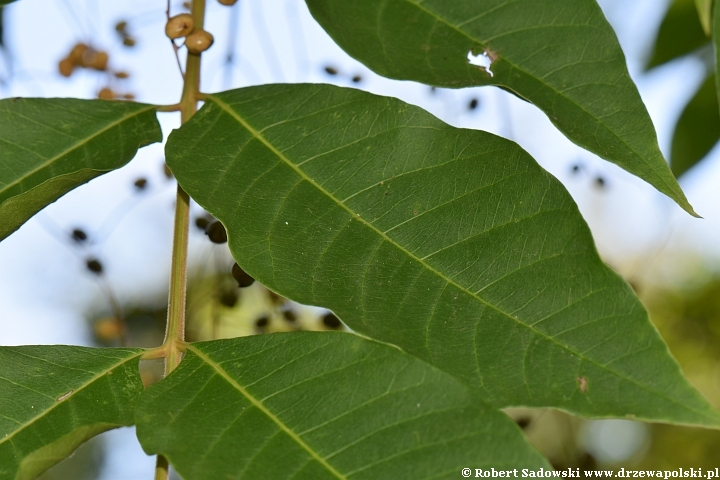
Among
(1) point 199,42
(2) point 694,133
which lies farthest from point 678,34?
(1) point 199,42

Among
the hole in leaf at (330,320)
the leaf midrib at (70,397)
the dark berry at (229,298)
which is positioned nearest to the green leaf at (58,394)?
the leaf midrib at (70,397)

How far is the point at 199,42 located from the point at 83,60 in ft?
2.38

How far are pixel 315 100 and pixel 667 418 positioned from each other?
0.40m

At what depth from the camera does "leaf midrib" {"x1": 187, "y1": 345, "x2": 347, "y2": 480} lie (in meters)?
0.49

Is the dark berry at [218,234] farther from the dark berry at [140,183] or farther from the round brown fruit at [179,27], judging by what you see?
the dark berry at [140,183]

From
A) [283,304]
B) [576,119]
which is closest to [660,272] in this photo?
[283,304]

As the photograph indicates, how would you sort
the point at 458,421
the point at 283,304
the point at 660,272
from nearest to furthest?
the point at 458,421 → the point at 283,304 → the point at 660,272

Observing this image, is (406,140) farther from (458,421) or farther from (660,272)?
(660,272)

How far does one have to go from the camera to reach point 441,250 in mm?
577

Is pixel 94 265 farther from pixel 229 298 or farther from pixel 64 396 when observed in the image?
pixel 64 396

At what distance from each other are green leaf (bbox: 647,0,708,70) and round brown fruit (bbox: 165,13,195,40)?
0.85 meters

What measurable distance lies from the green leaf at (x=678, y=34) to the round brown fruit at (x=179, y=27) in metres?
0.85

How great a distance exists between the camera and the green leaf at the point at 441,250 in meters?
0.52

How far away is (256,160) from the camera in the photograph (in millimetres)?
639
